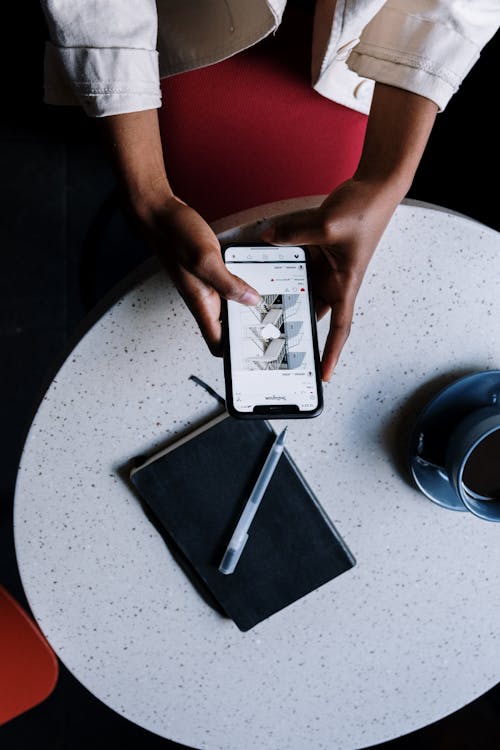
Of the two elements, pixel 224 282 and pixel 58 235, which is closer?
pixel 224 282

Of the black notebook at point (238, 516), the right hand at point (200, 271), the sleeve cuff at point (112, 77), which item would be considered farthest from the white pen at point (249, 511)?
the sleeve cuff at point (112, 77)

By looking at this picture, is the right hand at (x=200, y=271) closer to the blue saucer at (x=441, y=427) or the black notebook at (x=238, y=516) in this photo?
the black notebook at (x=238, y=516)

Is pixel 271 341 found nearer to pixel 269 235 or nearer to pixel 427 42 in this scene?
pixel 269 235

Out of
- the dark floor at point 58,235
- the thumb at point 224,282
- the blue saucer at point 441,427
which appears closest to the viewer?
the thumb at point 224,282

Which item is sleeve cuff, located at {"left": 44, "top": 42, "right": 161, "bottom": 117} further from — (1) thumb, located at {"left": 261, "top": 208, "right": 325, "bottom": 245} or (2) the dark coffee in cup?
(2) the dark coffee in cup

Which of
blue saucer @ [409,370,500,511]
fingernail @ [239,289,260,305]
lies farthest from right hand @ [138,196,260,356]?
blue saucer @ [409,370,500,511]

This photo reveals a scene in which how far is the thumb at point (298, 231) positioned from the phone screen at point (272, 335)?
18mm

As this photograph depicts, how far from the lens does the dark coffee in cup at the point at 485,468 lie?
75cm

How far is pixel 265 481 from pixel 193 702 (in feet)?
0.91

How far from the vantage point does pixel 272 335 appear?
2.25 feet

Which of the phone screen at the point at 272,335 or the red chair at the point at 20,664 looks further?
the red chair at the point at 20,664

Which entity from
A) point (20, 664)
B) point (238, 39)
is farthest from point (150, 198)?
point (20, 664)

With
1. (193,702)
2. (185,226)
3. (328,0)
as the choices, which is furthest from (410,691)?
(328,0)

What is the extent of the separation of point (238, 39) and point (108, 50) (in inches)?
7.1
